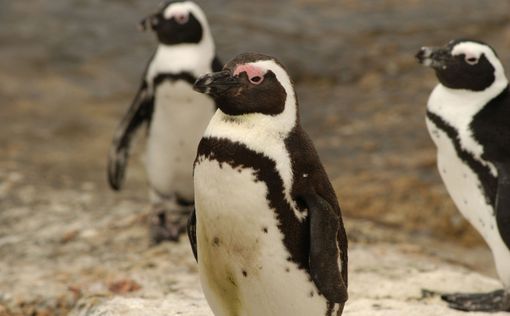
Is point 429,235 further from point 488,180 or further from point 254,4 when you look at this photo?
point 254,4

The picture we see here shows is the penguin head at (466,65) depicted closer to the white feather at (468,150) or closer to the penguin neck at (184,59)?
the white feather at (468,150)

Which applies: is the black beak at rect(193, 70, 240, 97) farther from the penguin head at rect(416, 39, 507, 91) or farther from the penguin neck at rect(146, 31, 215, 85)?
the penguin neck at rect(146, 31, 215, 85)

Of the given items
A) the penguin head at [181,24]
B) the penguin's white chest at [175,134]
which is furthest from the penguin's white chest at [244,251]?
the penguin head at [181,24]

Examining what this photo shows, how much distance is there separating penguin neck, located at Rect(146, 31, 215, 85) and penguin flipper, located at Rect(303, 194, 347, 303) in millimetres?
1738

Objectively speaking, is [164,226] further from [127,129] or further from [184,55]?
[184,55]

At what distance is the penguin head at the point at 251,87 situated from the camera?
8.48 feet

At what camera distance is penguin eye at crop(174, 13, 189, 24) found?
4332mm

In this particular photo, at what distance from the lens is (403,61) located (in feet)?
24.9

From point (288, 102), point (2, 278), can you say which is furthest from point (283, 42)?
point (288, 102)

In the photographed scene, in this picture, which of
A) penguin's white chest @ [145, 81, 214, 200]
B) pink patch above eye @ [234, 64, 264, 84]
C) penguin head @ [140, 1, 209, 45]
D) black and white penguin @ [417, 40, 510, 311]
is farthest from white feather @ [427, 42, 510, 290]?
pink patch above eye @ [234, 64, 264, 84]

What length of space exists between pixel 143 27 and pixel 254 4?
408 cm

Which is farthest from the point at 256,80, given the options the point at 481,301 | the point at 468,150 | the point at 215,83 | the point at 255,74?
the point at 481,301

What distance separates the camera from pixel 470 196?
370cm

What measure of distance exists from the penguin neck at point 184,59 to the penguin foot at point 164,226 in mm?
666
